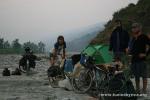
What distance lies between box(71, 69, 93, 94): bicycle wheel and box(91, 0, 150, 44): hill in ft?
122

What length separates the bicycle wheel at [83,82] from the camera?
628 inches

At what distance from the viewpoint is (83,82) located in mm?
16219

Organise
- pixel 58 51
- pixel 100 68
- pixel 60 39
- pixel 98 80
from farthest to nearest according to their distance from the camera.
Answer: pixel 58 51, pixel 60 39, pixel 100 68, pixel 98 80

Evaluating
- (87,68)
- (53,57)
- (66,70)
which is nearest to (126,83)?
(87,68)

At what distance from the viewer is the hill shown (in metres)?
56.4

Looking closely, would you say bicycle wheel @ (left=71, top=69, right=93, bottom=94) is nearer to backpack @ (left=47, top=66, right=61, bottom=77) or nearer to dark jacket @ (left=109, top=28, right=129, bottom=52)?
dark jacket @ (left=109, top=28, right=129, bottom=52)

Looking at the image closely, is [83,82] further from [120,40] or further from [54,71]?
[54,71]

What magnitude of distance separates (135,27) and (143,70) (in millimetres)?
1371

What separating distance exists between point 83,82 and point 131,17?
48.4 metres

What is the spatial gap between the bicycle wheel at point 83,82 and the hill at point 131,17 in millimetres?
37298

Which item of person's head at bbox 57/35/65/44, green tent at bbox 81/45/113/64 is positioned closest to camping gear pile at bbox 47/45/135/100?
green tent at bbox 81/45/113/64

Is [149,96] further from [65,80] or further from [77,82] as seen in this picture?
[65,80]

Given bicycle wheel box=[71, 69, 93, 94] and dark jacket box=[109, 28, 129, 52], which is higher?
dark jacket box=[109, 28, 129, 52]

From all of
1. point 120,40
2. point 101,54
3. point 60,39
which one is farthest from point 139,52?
point 60,39
